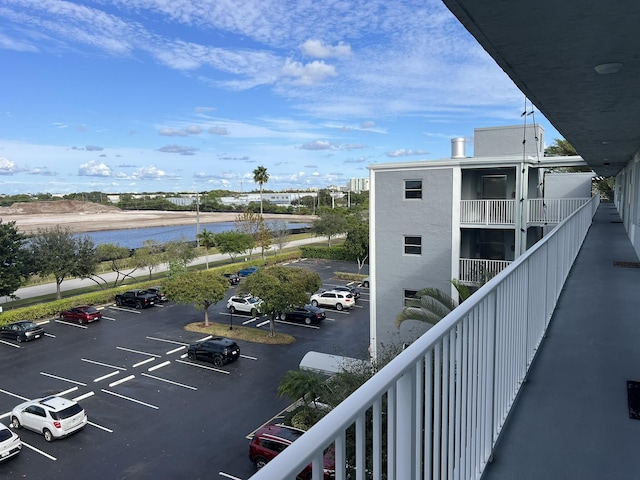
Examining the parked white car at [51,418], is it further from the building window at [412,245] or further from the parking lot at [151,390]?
the building window at [412,245]

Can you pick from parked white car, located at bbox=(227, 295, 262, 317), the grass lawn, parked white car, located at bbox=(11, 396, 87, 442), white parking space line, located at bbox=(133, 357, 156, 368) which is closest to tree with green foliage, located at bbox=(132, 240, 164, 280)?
parked white car, located at bbox=(227, 295, 262, 317)

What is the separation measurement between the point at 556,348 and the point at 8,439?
14.2 metres

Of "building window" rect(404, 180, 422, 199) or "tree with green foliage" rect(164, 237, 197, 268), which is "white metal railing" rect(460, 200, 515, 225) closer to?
"building window" rect(404, 180, 422, 199)

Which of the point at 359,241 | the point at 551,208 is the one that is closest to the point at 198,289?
the point at 359,241

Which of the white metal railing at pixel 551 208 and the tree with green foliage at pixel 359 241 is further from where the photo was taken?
the tree with green foliage at pixel 359 241

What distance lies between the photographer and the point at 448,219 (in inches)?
739

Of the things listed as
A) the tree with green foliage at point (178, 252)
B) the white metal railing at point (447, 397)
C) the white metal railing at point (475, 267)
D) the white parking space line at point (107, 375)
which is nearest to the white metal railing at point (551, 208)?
the white metal railing at point (475, 267)

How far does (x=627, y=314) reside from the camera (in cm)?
537

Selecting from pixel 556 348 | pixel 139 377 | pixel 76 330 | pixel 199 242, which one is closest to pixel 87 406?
pixel 139 377

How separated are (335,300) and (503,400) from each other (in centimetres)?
2675

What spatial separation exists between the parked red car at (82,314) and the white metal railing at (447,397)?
27.8 meters

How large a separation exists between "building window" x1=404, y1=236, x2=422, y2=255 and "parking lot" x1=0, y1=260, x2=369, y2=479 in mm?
5212

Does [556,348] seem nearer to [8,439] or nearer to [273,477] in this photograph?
[273,477]

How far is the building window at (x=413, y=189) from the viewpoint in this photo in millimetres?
19344
